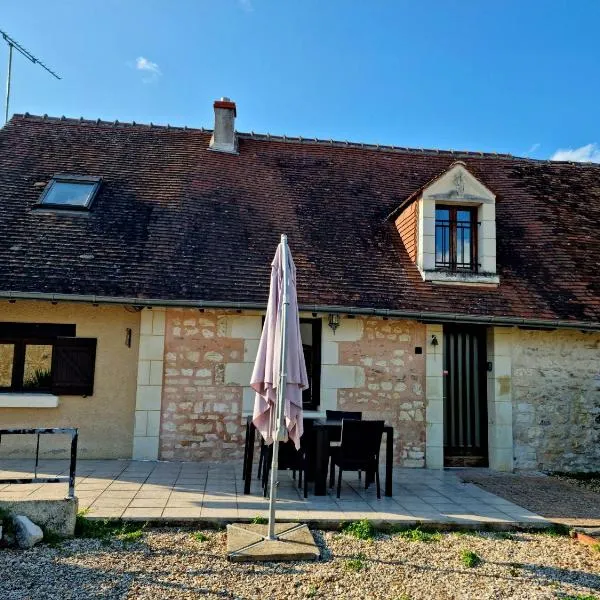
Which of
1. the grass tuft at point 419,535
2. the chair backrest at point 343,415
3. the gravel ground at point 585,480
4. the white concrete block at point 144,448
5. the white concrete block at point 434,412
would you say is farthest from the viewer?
the white concrete block at point 434,412

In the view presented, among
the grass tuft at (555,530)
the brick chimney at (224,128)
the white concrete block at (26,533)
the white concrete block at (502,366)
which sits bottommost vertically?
the grass tuft at (555,530)

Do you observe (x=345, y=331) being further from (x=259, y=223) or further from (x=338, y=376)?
(x=259, y=223)

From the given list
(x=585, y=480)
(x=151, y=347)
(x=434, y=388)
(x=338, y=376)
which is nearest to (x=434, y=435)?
(x=434, y=388)

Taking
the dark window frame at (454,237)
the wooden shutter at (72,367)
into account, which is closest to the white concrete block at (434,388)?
the dark window frame at (454,237)

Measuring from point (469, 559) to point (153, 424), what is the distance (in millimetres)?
4959

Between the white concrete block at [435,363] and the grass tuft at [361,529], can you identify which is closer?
the grass tuft at [361,529]

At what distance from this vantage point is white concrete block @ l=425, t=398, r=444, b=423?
27.3ft

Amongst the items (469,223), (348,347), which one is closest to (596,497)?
(348,347)

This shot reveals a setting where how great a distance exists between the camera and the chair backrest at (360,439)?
246 inches

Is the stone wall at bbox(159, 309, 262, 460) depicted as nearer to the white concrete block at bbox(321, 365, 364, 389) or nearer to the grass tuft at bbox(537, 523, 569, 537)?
the white concrete block at bbox(321, 365, 364, 389)

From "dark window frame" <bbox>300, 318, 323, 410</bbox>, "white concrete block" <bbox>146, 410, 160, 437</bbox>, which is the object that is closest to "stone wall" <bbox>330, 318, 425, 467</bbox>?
"dark window frame" <bbox>300, 318, 323, 410</bbox>

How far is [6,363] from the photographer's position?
7.86m

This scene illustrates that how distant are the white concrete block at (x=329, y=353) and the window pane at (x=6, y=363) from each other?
4716mm

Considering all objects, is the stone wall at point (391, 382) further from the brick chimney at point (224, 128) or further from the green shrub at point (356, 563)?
the brick chimney at point (224, 128)
